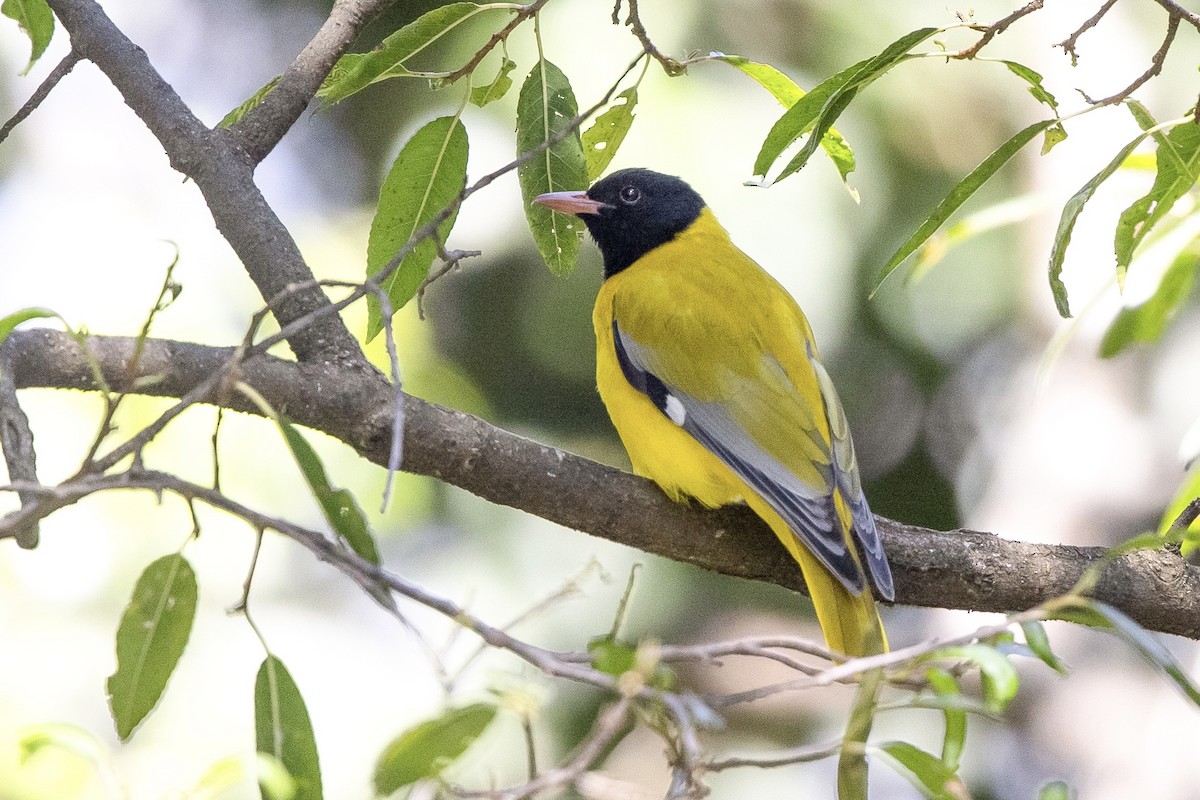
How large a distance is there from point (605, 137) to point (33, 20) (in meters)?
1.25

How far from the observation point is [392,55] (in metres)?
2.45

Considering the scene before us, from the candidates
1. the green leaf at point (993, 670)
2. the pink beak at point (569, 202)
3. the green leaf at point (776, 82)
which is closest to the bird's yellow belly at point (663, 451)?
the pink beak at point (569, 202)

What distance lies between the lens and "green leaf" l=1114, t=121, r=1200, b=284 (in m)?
2.22

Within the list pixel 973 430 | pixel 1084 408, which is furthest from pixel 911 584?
pixel 973 430

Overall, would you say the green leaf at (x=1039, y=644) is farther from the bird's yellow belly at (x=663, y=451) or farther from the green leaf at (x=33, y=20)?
the green leaf at (x=33, y=20)

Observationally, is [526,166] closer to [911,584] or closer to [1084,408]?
[911,584]

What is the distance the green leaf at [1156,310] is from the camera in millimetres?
2492

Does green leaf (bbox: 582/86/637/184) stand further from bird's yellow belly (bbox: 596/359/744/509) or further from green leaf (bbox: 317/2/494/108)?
bird's yellow belly (bbox: 596/359/744/509)

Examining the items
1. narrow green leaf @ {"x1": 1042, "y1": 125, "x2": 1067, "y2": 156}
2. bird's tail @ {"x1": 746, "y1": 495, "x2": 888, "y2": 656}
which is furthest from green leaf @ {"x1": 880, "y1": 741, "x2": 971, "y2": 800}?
bird's tail @ {"x1": 746, "y1": 495, "x2": 888, "y2": 656}

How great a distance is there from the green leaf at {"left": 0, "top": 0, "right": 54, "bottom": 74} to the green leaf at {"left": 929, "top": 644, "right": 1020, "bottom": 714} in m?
1.87

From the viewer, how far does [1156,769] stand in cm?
427

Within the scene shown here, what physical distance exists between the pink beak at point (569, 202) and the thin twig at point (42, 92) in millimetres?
1027

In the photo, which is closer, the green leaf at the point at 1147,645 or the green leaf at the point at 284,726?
the green leaf at the point at 1147,645

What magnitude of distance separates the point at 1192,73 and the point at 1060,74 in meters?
0.52
